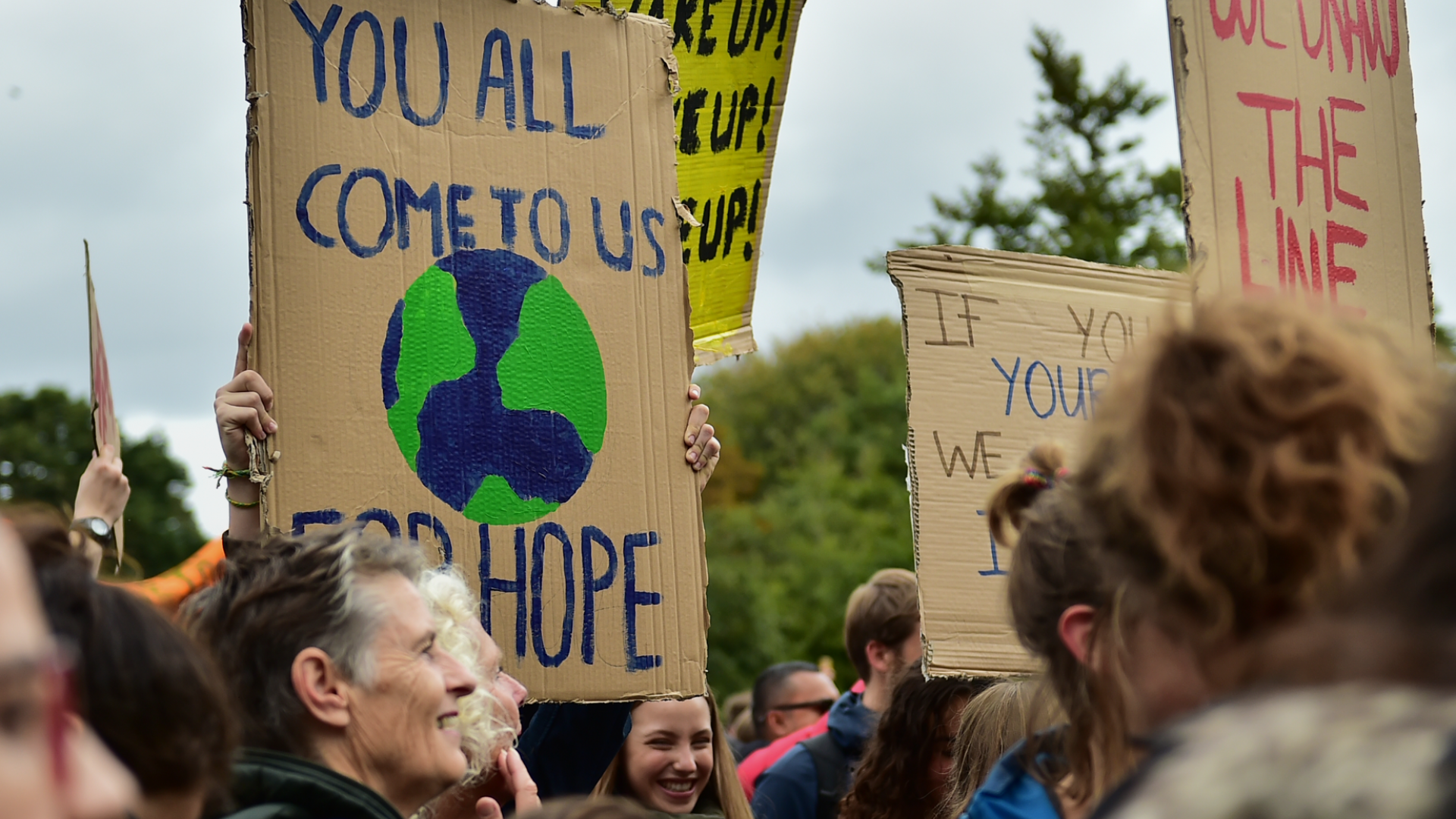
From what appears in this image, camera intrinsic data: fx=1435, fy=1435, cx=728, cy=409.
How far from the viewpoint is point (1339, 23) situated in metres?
3.19

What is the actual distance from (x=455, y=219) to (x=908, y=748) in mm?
1550

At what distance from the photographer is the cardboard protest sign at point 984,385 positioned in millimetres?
2598

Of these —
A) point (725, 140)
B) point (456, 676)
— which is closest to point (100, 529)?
point (456, 676)

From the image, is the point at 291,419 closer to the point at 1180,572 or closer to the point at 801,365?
the point at 1180,572

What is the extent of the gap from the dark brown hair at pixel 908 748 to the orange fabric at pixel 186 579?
4.71 feet

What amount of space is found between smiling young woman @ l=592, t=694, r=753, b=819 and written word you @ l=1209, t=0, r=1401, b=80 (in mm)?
1796

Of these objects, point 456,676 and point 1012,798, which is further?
point 456,676

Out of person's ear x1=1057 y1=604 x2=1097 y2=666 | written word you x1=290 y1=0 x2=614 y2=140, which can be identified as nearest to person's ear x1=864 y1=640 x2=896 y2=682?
written word you x1=290 y1=0 x2=614 y2=140

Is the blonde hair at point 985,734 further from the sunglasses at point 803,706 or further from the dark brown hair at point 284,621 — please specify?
the sunglasses at point 803,706

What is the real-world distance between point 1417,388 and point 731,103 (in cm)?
216

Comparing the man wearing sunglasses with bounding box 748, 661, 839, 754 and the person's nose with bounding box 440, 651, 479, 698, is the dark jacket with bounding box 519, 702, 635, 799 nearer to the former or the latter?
the person's nose with bounding box 440, 651, 479, 698

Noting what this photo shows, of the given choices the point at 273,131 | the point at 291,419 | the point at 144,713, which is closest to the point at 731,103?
the point at 273,131

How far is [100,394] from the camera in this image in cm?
234

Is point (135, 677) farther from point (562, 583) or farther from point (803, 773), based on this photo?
point (803, 773)
